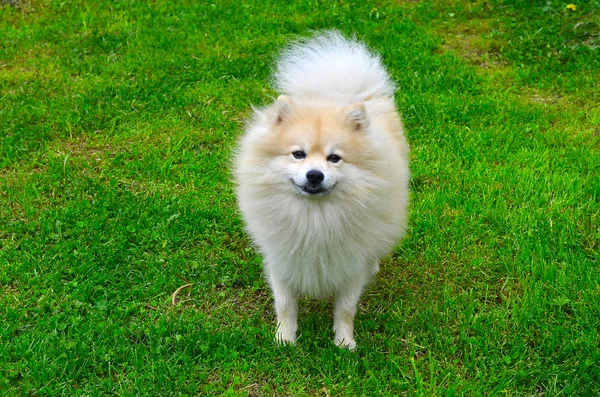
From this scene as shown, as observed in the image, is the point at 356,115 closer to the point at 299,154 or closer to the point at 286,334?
the point at 299,154

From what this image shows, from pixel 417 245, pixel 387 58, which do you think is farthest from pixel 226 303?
pixel 387 58

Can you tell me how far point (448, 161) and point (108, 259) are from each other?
2.46 m

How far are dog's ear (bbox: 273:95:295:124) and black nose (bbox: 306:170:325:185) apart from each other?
357 mm

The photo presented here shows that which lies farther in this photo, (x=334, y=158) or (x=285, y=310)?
(x=285, y=310)

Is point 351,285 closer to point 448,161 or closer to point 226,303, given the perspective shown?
point 226,303

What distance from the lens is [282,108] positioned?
286 cm

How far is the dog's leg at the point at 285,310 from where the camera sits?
3168 mm

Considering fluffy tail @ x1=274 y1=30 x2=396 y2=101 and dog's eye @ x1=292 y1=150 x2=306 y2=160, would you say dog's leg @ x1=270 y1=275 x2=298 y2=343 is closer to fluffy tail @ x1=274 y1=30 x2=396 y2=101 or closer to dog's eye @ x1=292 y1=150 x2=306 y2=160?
dog's eye @ x1=292 y1=150 x2=306 y2=160

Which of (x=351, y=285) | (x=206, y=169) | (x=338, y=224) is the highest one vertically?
(x=338, y=224)

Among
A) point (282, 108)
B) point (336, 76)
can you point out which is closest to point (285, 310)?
point (282, 108)

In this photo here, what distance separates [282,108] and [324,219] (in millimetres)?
534

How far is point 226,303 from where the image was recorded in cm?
348

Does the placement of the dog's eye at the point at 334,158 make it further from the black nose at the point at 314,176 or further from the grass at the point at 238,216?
the grass at the point at 238,216

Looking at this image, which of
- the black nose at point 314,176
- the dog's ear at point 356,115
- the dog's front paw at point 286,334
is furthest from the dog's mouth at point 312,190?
the dog's front paw at point 286,334
